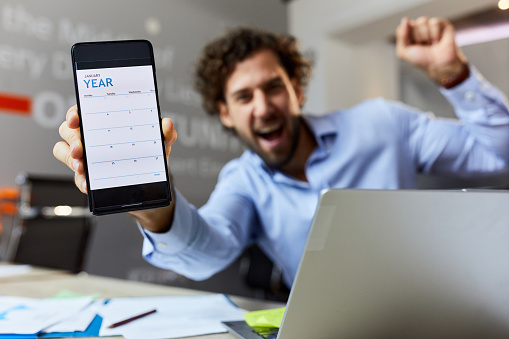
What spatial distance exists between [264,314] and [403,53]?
0.87 meters

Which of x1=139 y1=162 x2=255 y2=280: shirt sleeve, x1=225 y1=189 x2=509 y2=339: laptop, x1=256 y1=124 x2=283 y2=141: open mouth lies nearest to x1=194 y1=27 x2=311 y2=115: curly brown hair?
x1=256 y1=124 x2=283 y2=141: open mouth

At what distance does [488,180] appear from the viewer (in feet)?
11.0

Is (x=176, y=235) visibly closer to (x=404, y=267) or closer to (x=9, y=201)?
(x=404, y=267)

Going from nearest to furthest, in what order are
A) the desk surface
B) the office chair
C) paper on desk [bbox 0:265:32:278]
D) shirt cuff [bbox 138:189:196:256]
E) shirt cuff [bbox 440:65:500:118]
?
shirt cuff [bbox 138:189:196:256] → the desk surface → shirt cuff [bbox 440:65:500:118] → paper on desk [bbox 0:265:32:278] → the office chair

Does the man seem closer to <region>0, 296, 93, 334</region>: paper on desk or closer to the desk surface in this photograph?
the desk surface

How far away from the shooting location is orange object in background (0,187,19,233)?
2039 millimetres

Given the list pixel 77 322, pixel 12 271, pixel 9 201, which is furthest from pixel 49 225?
pixel 77 322

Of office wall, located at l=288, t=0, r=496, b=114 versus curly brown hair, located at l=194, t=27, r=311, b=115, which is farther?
office wall, located at l=288, t=0, r=496, b=114

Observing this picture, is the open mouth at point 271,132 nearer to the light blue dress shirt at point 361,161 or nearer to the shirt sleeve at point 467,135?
the light blue dress shirt at point 361,161

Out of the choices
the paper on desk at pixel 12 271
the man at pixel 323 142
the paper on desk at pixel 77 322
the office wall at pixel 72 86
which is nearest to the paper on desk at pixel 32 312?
the paper on desk at pixel 77 322

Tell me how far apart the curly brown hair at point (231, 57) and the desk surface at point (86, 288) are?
77 cm

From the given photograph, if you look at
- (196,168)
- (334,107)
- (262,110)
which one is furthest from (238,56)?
(334,107)

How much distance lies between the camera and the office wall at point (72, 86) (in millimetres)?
2154

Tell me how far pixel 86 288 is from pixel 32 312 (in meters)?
0.31
